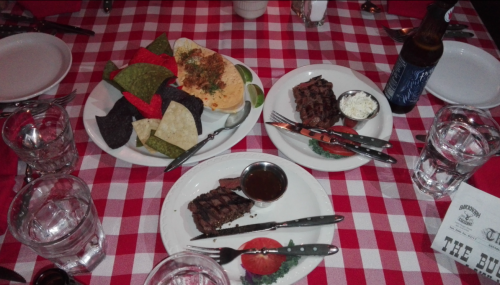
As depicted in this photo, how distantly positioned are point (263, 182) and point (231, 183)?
191 mm

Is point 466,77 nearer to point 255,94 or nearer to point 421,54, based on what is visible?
point 421,54

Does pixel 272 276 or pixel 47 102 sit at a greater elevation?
pixel 47 102

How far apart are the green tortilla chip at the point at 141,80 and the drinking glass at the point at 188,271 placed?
1.07 meters

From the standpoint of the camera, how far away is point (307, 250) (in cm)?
179

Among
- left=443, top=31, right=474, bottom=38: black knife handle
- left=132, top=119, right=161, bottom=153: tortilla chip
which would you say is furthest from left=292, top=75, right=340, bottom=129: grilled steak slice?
left=443, top=31, right=474, bottom=38: black knife handle

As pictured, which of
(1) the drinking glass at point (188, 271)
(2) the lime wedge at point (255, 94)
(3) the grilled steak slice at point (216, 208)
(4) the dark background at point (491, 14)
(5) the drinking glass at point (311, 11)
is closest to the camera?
(1) the drinking glass at point (188, 271)

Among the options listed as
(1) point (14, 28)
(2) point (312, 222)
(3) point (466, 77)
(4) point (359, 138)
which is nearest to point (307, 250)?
(2) point (312, 222)

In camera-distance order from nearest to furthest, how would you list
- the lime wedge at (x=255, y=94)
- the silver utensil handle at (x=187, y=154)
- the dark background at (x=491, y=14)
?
the silver utensil handle at (x=187, y=154)
the lime wedge at (x=255, y=94)
the dark background at (x=491, y=14)

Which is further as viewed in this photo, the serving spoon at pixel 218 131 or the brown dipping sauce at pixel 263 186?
the serving spoon at pixel 218 131

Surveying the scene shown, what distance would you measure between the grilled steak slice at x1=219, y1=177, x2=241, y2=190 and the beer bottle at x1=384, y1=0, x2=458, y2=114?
1.27 meters

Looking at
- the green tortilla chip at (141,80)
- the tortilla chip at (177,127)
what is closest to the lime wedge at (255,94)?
the tortilla chip at (177,127)

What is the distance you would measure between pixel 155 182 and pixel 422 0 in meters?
2.82

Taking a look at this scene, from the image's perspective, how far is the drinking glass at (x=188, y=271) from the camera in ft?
5.50

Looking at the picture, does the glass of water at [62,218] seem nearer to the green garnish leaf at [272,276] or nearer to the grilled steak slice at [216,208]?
the grilled steak slice at [216,208]
